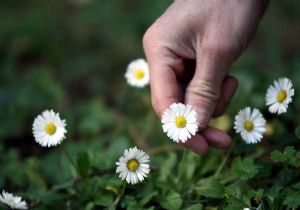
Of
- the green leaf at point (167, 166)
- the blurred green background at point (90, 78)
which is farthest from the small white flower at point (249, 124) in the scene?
the green leaf at point (167, 166)

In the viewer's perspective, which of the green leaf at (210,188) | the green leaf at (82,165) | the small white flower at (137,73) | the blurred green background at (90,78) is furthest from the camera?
the blurred green background at (90,78)

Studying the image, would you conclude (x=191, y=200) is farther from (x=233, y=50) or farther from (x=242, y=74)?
(x=242, y=74)

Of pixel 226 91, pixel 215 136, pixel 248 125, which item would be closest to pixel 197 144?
pixel 215 136

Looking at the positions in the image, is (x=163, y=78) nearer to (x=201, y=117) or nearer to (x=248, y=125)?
(x=201, y=117)

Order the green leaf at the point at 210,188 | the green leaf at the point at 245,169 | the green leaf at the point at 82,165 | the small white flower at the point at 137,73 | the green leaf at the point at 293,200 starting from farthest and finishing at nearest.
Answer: the small white flower at the point at 137,73, the green leaf at the point at 82,165, the green leaf at the point at 210,188, the green leaf at the point at 245,169, the green leaf at the point at 293,200

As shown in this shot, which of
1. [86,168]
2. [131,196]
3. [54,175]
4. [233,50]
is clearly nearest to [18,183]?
[54,175]

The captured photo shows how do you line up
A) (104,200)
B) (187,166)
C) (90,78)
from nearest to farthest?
(104,200) → (187,166) → (90,78)

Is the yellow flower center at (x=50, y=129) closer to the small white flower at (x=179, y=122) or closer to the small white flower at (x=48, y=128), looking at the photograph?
the small white flower at (x=48, y=128)
